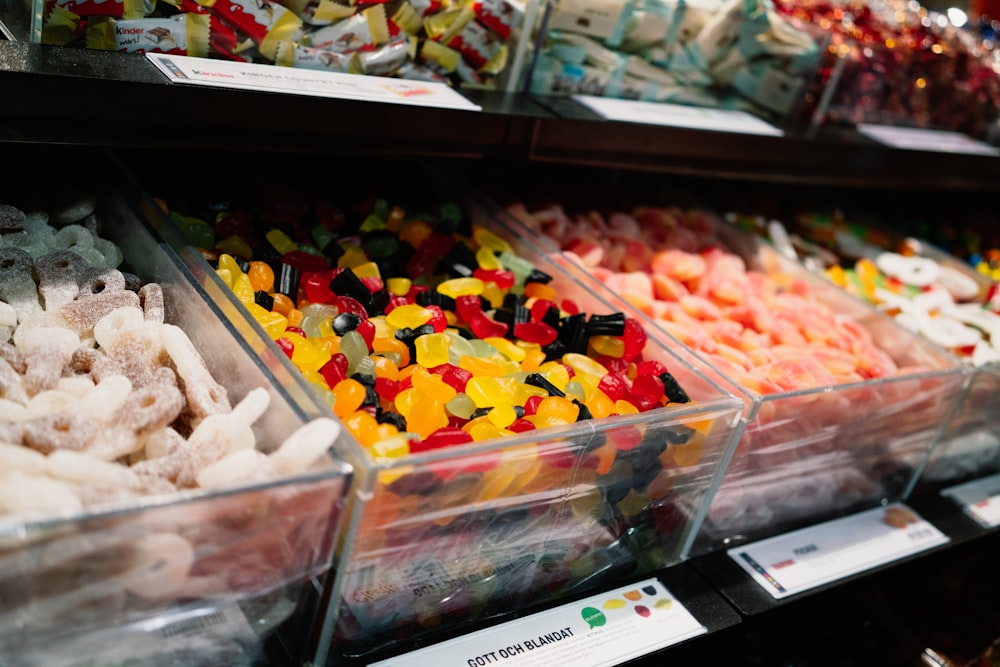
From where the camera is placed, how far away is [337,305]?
4.86 ft

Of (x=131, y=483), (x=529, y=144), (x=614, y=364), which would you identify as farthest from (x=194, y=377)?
(x=529, y=144)

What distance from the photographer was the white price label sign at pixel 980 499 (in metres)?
1.94

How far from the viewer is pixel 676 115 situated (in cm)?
192

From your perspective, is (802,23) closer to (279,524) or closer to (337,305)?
(337,305)

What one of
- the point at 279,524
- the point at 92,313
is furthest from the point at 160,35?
the point at 279,524

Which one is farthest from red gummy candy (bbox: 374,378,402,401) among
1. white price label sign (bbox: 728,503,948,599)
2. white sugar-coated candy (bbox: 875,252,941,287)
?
white sugar-coated candy (bbox: 875,252,941,287)

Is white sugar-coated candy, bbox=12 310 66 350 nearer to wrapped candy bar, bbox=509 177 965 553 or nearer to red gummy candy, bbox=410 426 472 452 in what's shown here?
red gummy candy, bbox=410 426 472 452

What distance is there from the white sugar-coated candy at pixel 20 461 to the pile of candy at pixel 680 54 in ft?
4.11

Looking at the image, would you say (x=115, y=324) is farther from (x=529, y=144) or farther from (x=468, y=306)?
(x=529, y=144)

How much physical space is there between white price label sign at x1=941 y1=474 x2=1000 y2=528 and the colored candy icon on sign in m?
1.09

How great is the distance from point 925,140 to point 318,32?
1753 millimetres

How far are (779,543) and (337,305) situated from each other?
0.96 metres

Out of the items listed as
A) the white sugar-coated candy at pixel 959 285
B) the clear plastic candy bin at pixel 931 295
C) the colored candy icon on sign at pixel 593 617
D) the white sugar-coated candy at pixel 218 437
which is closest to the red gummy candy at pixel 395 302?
the white sugar-coated candy at pixel 218 437

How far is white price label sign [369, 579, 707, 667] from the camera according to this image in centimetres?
120
